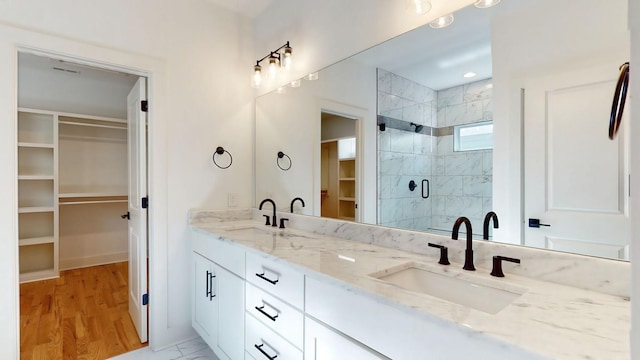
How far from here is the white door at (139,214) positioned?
2271 millimetres

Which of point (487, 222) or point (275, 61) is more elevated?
point (275, 61)

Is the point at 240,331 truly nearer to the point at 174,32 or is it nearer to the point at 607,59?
the point at 607,59

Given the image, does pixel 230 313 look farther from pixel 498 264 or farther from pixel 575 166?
pixel 575 166

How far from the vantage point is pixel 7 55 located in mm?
1732

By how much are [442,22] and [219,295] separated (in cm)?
191

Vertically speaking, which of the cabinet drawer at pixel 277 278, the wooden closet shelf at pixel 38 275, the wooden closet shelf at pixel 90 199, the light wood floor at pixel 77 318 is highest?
the wooden closet shelf at pixel 90 199

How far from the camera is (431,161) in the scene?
1516mm

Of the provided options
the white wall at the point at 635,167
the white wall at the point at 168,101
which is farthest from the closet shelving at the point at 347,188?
the white wall at the point at 635,167

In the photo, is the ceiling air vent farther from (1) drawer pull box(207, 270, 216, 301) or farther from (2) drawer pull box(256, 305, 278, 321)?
(2) drawer pull box(256, 305, 278, 321)

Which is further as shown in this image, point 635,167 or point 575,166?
point 575,166

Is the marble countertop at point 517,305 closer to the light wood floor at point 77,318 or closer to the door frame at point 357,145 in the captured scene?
the door frame at point 357,145

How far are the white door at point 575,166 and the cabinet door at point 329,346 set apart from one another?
30.0 inches

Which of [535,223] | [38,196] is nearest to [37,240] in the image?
[38,196]

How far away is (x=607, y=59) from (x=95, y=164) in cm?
505
